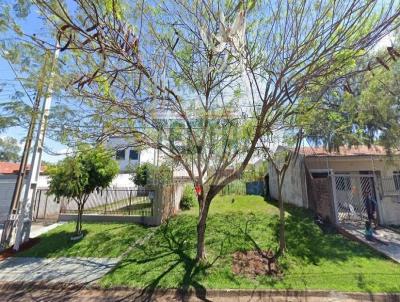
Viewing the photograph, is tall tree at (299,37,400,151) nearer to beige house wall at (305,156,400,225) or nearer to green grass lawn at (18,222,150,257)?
beige house wall at (305,156,400,225)

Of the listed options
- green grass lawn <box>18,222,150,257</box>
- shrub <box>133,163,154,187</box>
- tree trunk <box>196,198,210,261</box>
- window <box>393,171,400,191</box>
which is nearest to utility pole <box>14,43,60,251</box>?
green grass lawn <box>18,222,150,257</box>

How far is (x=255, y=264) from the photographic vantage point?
6.92 m

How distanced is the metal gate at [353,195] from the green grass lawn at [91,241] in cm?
829

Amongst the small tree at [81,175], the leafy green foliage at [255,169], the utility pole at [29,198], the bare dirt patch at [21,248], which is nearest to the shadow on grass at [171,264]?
the small tree at [81,175]

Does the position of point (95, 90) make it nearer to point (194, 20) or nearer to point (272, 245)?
point (194, 20)

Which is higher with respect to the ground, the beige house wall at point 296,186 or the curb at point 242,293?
the beige house wall at point 296,186

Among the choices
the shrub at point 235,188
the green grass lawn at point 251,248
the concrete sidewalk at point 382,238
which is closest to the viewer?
the green grass lawn at point 251,248

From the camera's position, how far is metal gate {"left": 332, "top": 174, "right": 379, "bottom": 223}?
35.3ft

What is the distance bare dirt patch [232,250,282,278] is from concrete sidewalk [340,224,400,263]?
11.3ft

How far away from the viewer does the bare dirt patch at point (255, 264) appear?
6.50 meters

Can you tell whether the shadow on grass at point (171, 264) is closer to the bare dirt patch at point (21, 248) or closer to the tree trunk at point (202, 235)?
the tree trunk at point (202, 235)

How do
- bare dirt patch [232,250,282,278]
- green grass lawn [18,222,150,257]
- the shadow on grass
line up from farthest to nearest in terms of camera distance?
green grass lawn [18,222,150,257] < bare dirt patch [232,250,282,278] < the shadow on grass

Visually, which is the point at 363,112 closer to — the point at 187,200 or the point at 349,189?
the point at 349,189

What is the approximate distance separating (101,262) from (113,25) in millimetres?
6720
